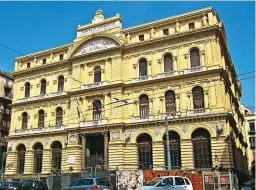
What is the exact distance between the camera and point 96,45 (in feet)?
139

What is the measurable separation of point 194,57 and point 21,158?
26718 mm

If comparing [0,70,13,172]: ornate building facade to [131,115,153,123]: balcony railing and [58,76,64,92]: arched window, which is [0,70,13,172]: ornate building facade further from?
[131,115,153,123]: balcony railing

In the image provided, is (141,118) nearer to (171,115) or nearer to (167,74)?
(171,115)

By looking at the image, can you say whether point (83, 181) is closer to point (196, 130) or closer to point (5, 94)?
point (196, 130)

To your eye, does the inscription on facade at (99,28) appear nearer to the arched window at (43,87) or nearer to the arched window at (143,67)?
the arched window at (143,67)

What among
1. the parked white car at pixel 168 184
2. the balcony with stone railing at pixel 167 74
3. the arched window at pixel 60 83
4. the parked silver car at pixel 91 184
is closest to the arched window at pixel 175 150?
the balcony with stone railing at pixel 167 74

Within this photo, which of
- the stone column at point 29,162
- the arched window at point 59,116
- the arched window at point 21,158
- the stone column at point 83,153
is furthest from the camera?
the arched window at point 21,158

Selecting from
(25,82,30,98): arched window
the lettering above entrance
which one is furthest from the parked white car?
(25,82,30,98): arched window

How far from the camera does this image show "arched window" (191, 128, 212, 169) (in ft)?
110

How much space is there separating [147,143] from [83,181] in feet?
49.1

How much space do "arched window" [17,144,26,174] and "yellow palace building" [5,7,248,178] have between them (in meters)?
0.13

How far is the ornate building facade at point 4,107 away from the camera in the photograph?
179 ft

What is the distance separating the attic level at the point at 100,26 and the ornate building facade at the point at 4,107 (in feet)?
62.3

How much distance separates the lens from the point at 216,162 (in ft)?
106
